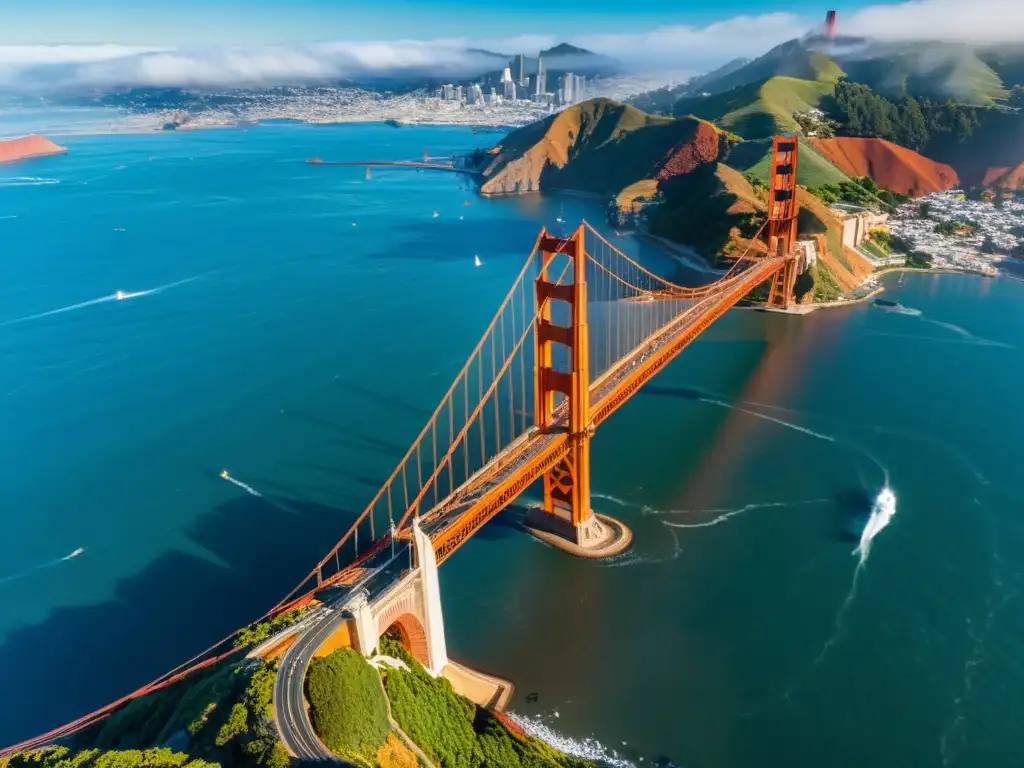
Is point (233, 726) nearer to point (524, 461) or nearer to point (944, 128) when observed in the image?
point (524, 461)

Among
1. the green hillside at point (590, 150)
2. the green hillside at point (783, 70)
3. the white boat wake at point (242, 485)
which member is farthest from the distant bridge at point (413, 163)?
the white boat wake at point (242, 485)

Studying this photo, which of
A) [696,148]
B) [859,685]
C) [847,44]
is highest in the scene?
[847,44]

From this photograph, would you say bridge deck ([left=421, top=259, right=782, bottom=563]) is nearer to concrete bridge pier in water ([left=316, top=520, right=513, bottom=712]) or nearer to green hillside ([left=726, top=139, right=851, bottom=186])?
concrete bridge pier in water ([left=316, top=520, right=513, bottom=712])

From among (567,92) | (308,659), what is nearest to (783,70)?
(567,92)

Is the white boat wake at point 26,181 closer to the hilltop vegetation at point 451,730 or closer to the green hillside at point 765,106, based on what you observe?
the green hillside at point 765,106

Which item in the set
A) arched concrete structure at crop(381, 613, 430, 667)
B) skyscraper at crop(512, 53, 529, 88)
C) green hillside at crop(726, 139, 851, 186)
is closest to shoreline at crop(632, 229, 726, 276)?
green hillside at crop(726, 139, 851, 186)

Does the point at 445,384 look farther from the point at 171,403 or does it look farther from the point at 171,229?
the point at 171,229

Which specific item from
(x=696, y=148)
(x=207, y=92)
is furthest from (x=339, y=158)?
(x=207, y=92)
